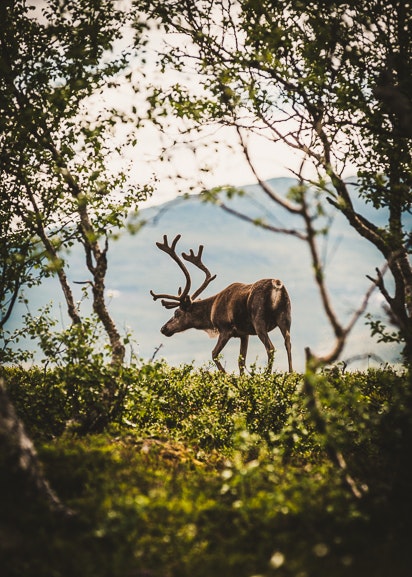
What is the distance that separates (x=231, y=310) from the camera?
1538cm

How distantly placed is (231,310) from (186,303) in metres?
2.10

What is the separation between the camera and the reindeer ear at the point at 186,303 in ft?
54.5

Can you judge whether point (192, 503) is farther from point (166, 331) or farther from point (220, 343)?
point (166, 331)

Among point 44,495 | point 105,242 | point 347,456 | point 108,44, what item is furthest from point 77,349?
point 108,44

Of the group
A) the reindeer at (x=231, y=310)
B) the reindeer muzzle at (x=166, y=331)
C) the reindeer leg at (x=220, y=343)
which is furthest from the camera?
the reindeer muzzle at (x=166, y=331)

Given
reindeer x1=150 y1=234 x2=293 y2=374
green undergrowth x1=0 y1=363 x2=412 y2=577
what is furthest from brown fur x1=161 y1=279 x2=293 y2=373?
green undergrowth x1=0 y1=363 x2=412 y2=577

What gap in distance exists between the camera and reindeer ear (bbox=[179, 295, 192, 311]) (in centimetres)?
1663

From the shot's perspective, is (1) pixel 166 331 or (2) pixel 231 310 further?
(1) pixel 166 331

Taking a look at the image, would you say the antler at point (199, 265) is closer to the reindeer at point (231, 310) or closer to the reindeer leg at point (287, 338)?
the reindeer at point (231, 310)

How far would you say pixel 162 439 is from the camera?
7492mm

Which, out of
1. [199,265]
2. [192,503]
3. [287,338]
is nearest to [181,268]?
[199,265]

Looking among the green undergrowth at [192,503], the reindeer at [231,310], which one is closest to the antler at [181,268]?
the reindeer at [231,310]

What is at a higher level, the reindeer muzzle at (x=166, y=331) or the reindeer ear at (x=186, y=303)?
the reindeer ear at (x=186, y=303)

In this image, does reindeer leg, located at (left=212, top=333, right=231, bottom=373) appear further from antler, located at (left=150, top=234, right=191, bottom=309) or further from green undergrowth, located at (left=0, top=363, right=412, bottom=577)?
green undergrowth, located at (left=0, top=363, right=412, bottom=577)
